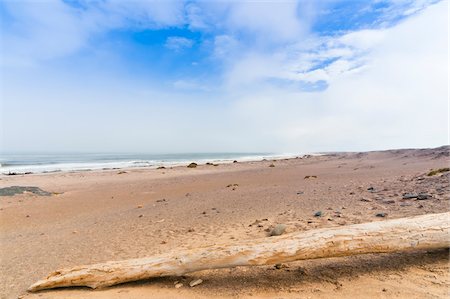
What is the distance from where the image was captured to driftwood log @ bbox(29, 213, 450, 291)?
395cm

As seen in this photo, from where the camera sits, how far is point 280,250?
13.1ft

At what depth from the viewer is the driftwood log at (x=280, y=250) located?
3953mm

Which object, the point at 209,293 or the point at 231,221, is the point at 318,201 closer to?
the point at 231,221

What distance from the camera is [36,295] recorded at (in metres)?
4.16

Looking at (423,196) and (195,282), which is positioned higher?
(423,196)

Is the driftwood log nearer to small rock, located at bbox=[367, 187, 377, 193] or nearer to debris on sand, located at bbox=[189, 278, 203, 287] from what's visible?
debris on sand, located at bbox=[189, 278, 203, 287]

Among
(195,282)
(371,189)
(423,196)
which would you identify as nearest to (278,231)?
(195,282)

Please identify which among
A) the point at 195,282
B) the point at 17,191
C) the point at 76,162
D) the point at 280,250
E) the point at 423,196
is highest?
the point at 76,162

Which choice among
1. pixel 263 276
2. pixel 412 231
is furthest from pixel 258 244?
pixel 412 231

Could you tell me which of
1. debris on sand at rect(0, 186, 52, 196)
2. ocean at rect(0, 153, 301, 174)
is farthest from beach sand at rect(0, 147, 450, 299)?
ocean at rect(0, 153, 301, 174)

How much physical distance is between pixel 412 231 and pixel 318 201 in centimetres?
449

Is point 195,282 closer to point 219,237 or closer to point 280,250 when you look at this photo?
→ point 280,250

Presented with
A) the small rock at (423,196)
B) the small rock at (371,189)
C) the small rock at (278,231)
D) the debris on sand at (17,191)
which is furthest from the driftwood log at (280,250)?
the debris on sand at (17,191)

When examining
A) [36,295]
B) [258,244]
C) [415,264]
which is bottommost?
[36,295]
